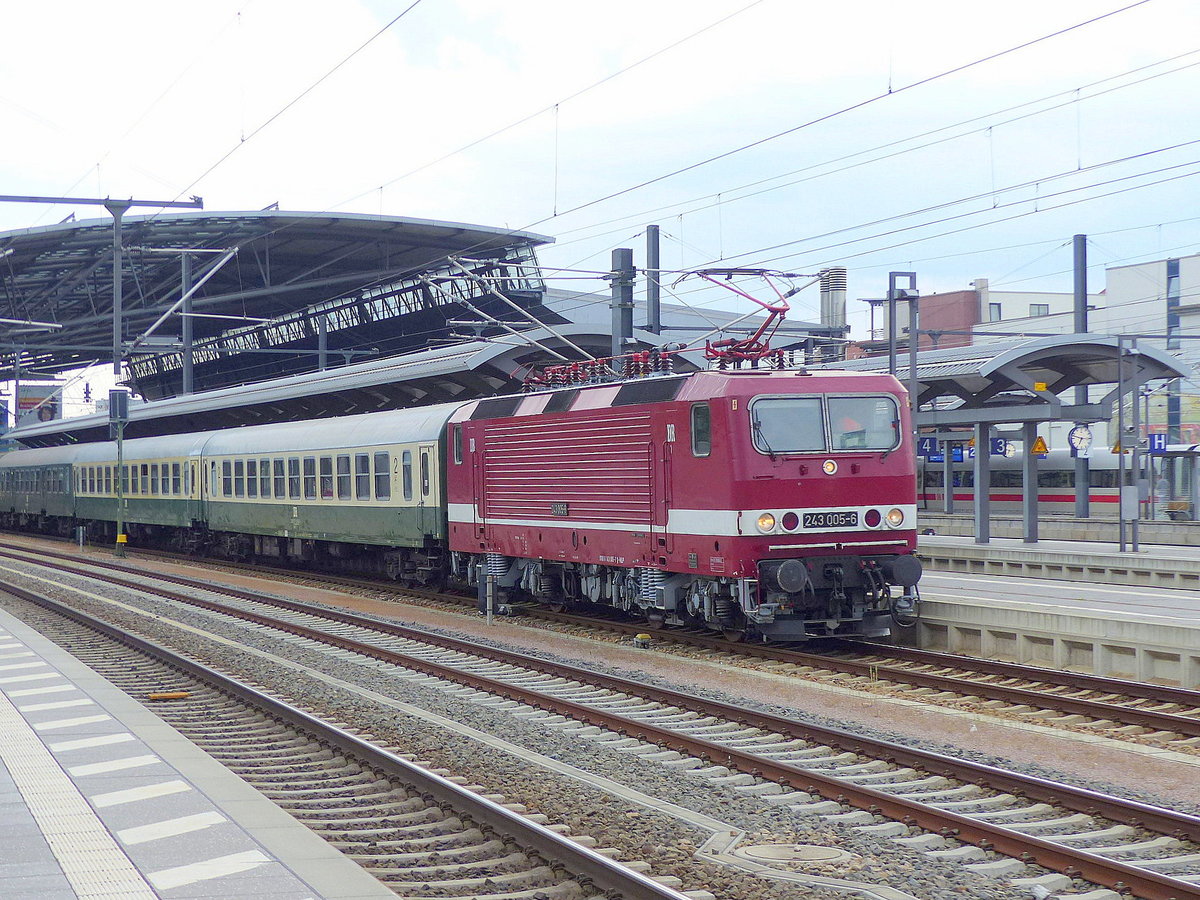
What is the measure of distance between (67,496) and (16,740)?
132 feet

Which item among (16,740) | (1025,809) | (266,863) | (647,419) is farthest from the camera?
(647,419)

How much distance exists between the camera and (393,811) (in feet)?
29.3

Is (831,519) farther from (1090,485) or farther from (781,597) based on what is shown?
(1090,485)

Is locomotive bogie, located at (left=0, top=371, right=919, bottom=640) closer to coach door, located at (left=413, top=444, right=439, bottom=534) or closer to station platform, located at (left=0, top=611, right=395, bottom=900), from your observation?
coach door, located at (left=413, top=444, right=439, bottom=534)

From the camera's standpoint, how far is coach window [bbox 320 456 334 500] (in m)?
28.2

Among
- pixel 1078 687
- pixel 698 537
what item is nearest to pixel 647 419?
pixel 698 537

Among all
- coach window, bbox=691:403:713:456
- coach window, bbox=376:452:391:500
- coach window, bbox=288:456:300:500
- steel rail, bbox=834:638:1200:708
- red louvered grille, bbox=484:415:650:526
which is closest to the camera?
steel rail, bbox=834:638:1200:708

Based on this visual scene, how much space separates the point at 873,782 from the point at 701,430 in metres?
7.17

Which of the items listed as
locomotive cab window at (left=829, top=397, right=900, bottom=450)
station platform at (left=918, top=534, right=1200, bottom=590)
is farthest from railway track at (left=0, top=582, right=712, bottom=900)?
station platform at (left=918, top=534, right=1200, bottom=590)

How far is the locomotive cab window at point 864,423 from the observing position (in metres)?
16.1

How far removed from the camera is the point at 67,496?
47875 millimetres

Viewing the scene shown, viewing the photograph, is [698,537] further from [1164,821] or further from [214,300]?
[214,300]

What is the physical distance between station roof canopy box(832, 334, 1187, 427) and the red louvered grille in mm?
11296

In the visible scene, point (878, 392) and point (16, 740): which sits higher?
point (878, 392)
